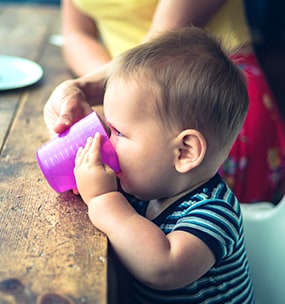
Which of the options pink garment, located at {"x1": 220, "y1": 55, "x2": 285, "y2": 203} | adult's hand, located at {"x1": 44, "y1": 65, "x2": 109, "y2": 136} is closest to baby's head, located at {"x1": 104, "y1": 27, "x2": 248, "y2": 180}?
adult's hand, located at {"x1": 44, "y1": 65, "x2": 109, "y2": 136}

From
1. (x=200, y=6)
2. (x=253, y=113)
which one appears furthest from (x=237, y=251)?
(x=200, y=6)

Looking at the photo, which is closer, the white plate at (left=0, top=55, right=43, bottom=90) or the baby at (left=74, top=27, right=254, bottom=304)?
the baby at (left=74, top=27, right=254, bottom=304)

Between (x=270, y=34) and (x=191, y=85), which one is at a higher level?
(x=191, y=85)

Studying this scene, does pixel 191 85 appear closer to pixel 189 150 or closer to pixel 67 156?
pixel 189 150

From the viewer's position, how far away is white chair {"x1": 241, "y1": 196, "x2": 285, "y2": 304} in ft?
3.59

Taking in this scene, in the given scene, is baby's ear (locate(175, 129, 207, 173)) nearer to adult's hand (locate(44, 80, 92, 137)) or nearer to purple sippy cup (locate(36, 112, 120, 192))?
purple sippy cup (locate(36, 112, 120, 192))

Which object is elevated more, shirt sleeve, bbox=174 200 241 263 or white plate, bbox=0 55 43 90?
shirt sleeve, bbox=174 200 241 263

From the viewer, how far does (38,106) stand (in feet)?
4.13

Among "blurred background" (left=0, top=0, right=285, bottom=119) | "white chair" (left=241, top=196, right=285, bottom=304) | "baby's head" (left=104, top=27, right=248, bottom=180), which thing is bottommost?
"blurred background" (left=0, top=0, right=285, bottom=119)

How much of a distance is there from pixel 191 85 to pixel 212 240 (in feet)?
0.73

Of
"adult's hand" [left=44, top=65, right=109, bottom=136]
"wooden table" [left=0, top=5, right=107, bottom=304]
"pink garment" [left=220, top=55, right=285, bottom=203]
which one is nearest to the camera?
"wooden table" [left=0, top=5, right=107, bottom=304]

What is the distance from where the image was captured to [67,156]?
2.89ft

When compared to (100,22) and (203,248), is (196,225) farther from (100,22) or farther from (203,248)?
(100,22)

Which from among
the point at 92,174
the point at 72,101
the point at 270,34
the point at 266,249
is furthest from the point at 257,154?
the point at 270,34
